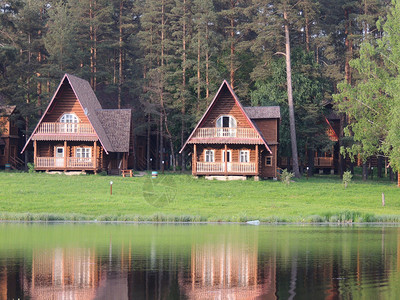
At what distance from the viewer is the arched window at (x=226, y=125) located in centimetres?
5575

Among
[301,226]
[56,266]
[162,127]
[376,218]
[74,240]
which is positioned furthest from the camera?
[162,127]

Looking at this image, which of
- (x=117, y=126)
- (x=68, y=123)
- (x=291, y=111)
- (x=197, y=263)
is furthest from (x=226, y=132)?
(x=197, y=263)

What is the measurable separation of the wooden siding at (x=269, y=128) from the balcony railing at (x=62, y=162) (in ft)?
47.2

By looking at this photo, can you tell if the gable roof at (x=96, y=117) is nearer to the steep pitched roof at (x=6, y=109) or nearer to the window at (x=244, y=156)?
the steep pitched roof at (x=6, y=109)

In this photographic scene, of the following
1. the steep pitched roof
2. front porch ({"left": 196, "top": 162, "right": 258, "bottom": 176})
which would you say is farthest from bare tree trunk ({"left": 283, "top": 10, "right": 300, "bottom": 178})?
the steep pitched roof

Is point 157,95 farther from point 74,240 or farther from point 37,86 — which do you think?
point 74,240

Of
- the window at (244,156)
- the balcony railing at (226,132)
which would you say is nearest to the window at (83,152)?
the balcony railing at (226,132)

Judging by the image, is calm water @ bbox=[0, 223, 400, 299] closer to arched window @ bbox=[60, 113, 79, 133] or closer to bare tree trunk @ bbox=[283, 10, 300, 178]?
arched window @ bbox=[60, 113, 79, 133]

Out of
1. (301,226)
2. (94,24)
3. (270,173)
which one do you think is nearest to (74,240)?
(301,226)

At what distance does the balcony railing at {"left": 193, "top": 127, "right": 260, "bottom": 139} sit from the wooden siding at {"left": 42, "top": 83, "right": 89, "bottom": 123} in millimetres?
10181

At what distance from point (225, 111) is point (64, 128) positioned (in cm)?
1361

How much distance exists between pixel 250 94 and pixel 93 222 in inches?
1442

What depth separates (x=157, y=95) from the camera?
69.4 m

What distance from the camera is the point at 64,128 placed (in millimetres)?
58375
